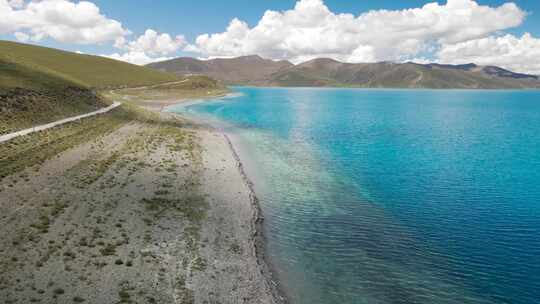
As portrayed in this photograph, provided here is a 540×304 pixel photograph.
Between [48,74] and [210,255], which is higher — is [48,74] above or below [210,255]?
above

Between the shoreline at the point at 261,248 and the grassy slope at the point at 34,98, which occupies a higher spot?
the grassy slope at the point at 34,98

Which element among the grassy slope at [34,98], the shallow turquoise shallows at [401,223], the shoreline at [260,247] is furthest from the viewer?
the grassy slope at [34,98]

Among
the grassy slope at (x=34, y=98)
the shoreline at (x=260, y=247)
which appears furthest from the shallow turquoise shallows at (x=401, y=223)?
the grassy slope at (x=34, y=98)

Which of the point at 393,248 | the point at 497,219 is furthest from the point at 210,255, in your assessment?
the point at 497,219

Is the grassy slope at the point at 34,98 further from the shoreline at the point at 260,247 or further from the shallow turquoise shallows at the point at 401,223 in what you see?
the shoreline at the point at 260,247

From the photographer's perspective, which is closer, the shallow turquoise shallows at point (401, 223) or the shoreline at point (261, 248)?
the shoreline at point (261, 248)

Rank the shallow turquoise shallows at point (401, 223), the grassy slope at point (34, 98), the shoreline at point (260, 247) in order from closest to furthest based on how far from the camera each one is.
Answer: the shoreline at point (260, 247) → the shallow turquoise shallows at point (401, 223) → the grassy slope at point (34, 98)

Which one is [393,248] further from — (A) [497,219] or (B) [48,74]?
(B) [48,74]

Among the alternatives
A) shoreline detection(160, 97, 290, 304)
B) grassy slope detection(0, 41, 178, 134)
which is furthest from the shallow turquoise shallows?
→ grassy slope detection(0, 41, 178, 134)

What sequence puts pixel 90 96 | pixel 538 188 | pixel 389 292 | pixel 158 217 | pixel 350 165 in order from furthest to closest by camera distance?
1. pixel 90 96
2. pixel 350 165
3. pixel 538 188
4. pixel 158 217
5. pixel 389 292

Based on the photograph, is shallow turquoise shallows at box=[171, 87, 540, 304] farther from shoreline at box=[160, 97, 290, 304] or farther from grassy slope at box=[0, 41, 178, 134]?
grassy slope at box=[0, 41, 178, 134]

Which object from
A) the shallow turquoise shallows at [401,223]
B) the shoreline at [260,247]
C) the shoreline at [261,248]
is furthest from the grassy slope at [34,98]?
the shoreline at [261,248]
